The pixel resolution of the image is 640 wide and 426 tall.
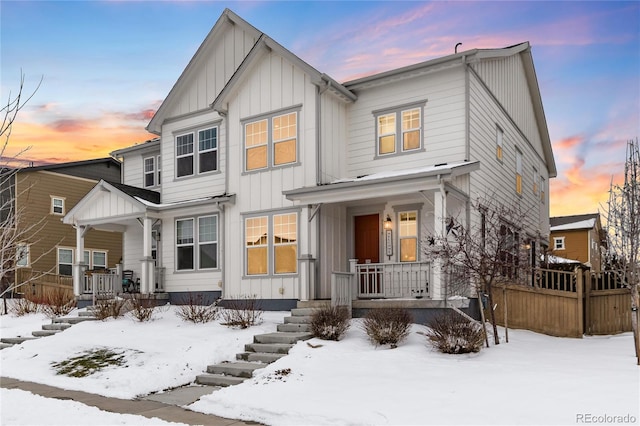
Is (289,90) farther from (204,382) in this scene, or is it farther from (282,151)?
(204,382)

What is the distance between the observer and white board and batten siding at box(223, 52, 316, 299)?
52.6 feet

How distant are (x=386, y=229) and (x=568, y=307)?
501cm

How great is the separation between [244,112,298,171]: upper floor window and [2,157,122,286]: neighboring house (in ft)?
44.0

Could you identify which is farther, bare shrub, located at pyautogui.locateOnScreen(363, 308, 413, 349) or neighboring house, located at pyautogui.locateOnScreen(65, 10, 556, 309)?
neighboring house, located at pyautogui.locateOnScreen(65, 10, 556, 309)

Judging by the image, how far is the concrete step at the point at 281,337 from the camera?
1238cm

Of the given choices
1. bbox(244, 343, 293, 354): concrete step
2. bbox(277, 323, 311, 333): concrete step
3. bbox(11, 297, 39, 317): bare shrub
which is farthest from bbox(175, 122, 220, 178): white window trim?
bbox(244, 343, 293, 354): concrete step

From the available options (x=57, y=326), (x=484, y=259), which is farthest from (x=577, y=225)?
(x=57, y=326)

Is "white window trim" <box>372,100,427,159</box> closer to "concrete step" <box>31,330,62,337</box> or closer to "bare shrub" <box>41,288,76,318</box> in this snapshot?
"concrete step" <box>31,330,62,337</box>

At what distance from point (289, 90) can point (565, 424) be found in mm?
12017

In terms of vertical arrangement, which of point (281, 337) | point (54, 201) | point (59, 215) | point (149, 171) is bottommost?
point (281, 337)

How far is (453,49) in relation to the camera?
17672mm

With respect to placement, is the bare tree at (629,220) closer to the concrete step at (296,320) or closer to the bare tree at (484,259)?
the bare tree at (484,259)

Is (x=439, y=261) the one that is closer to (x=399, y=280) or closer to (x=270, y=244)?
(x=399, y=280)

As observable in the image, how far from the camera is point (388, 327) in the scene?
457 inches
